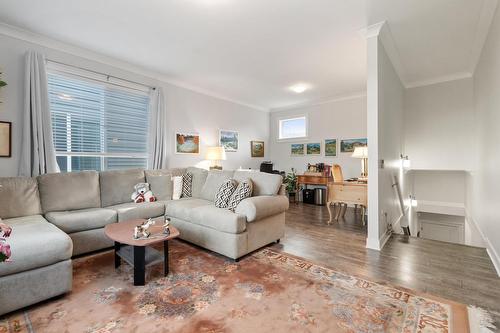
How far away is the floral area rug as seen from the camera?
5.21 feet

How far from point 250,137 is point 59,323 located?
219 inches

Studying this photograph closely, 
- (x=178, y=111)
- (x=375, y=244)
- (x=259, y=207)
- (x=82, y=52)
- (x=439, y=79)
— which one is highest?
(x=439, y=79)

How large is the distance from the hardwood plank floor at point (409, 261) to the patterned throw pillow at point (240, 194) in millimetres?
760

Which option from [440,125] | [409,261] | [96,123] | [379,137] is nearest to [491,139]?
[379,137]

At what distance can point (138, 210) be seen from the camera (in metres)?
3.20

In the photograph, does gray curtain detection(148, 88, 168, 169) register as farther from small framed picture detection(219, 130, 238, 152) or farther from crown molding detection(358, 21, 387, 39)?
crown molding detection(358, 21, 387, 39)

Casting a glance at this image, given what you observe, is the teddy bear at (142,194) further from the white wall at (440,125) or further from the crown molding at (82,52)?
the white wall at (440,125)

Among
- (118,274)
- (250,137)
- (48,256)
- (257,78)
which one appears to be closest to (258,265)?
(118,274)

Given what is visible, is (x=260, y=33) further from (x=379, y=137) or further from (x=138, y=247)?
(x=138, y=247)

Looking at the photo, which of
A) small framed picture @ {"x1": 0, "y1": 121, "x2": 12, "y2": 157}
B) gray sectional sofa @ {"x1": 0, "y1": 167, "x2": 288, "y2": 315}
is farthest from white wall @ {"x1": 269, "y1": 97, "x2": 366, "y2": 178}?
small framed picture @ {"x1": 0, "y1": 121, "x2": 12, "y2": 157}

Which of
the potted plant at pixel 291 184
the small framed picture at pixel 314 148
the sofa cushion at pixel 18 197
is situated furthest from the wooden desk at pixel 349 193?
the sofa cushion at pixel 18 197

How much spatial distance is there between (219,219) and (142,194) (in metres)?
1.58

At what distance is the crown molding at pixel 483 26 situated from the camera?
2577 millimetres

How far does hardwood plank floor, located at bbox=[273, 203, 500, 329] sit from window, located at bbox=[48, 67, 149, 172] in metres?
3.07
